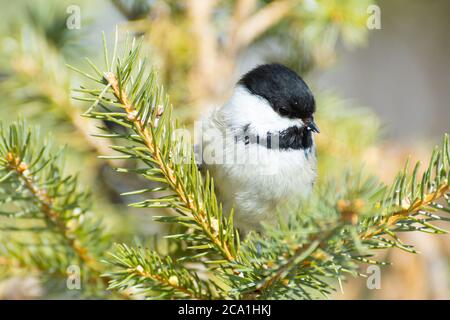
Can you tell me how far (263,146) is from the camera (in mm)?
979

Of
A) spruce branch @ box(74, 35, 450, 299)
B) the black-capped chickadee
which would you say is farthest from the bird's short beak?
spruce branch @ box(74, 35, 450, 299)

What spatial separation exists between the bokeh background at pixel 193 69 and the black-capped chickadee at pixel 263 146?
90mm

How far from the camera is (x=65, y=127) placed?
3.33 ft

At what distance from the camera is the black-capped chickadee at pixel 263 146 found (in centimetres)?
95

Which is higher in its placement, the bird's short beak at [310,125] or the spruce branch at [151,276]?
the bird's short beak at [310,125]

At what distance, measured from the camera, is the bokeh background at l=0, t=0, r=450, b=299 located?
99 centimetres

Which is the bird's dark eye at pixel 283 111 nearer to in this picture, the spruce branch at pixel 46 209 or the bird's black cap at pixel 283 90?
the bird's black cap at pixel 283 90

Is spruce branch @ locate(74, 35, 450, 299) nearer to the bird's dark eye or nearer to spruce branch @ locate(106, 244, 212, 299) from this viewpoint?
spruce branch @ locate(106, 244, 212, 299)

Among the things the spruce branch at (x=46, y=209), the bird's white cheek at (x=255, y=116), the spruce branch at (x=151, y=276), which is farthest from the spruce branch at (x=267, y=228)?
the bird's white cheek at (x=255, y=116)

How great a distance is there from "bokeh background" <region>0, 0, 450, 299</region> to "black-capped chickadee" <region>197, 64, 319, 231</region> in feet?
0.29

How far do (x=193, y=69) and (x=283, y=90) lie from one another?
0.77 ft

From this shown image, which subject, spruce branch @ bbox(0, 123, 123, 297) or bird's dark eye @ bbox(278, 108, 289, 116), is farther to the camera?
bird's dark eye @ bbox(278, 108, 289, 116)

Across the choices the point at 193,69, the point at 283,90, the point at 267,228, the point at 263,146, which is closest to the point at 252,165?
the point at 263,146
